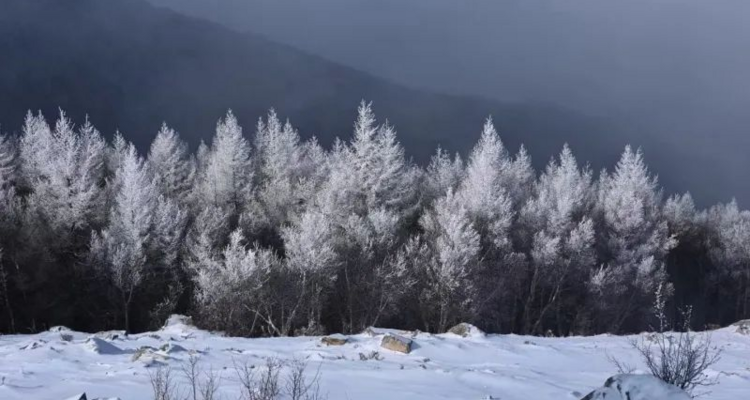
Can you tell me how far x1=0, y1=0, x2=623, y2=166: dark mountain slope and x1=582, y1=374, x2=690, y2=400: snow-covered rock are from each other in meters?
92.3

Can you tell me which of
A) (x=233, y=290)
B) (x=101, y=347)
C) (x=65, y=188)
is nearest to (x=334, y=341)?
(x=101, y=347)

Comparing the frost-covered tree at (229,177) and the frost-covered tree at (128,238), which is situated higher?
the frost-covered tree at (229,177)

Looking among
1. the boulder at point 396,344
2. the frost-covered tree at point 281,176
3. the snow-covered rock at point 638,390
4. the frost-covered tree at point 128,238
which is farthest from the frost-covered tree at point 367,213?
the snow-covered rock at point 638,390

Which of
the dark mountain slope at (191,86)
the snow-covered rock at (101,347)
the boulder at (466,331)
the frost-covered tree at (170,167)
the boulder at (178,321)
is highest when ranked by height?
the dark mountain slope at (191,86)

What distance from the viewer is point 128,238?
31906 mm

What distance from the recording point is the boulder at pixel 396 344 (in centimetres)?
1779

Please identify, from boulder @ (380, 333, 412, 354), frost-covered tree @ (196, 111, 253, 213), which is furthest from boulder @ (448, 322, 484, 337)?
frost-covered tree @ (196, 111, 253, 213)

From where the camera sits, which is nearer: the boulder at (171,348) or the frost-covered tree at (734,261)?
the boulder at (171,348)

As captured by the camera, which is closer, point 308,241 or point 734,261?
point 308,241

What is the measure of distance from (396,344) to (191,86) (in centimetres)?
11168

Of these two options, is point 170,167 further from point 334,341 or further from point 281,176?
point 334,341

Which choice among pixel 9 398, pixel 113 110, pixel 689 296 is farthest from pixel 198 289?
pixel 113 110

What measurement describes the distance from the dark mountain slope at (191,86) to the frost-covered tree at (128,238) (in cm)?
6275

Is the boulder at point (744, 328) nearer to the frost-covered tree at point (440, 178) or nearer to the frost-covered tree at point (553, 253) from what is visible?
the frost-covered tree at point (553, 253)
